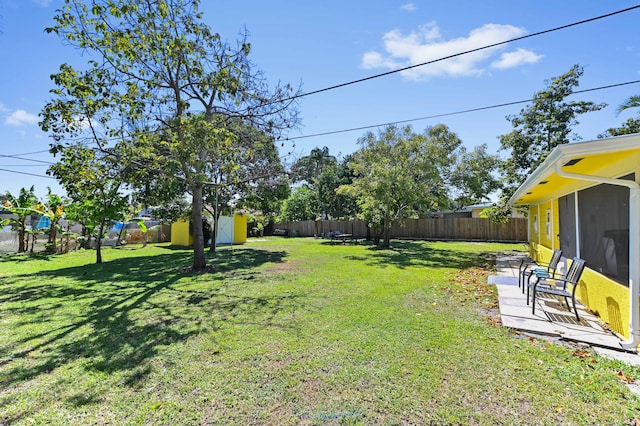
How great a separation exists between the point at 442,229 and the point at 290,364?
22610 millimetres

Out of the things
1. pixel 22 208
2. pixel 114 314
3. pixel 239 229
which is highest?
pixel 22 208

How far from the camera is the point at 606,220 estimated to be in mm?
4949

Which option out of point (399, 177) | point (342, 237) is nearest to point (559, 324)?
point (399, 177)

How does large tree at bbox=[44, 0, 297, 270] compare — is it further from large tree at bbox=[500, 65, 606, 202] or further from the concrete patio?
large tree at bbox=[500, 65, 606, 202]

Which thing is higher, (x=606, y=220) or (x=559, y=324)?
(x=606, y=220)

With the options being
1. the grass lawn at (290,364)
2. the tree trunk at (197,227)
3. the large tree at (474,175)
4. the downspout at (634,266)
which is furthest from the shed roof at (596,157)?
the large tree at (474,175)

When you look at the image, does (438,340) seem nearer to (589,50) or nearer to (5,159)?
(589,50)

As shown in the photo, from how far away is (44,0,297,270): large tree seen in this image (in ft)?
24.8

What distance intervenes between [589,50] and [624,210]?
6.35 metres

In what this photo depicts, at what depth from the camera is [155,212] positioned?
1770 centimetres

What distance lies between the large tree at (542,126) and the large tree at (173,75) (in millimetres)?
10700

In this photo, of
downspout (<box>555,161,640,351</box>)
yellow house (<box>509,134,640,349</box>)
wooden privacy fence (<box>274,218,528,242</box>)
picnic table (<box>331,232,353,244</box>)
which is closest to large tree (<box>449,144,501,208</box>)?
wooden privacy fence (<box>274,218,528,242</box>)

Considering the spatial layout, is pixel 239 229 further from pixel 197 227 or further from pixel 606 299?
pixel 606 299

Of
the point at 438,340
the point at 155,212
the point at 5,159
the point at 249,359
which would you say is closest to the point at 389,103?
the point at 438,340
